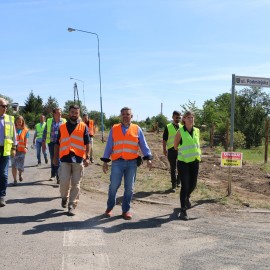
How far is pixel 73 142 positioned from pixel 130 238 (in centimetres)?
216

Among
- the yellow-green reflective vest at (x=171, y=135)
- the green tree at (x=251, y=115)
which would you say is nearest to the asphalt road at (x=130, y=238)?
the yellow-green reflective vest at (x=171, y=135)

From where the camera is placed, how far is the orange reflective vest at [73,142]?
22.5ft

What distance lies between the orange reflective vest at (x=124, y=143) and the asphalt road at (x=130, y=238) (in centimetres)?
106

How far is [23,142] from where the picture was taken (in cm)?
994

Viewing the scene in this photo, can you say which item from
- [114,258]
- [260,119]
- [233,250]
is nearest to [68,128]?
[114,258]

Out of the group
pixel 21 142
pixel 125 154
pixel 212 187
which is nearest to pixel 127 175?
pixel 125 154

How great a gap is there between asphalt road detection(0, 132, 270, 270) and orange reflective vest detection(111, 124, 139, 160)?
1058 mm

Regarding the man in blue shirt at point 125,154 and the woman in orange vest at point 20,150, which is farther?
the woman in orange vest at point 20,150

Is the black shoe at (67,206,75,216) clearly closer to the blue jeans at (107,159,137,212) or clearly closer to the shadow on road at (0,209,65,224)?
the shadow on road at (0,209,65,224)

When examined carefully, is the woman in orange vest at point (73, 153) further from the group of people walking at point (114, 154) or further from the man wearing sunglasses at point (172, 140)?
the man wearing sunglasses at point (172, 140)

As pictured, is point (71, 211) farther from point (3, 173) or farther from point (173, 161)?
point (173, 161)

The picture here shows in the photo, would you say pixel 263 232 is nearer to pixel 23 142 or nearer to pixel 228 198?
pixel 228 198

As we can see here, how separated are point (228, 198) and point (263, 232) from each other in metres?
2.40

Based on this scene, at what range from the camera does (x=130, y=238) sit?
18.0ft
